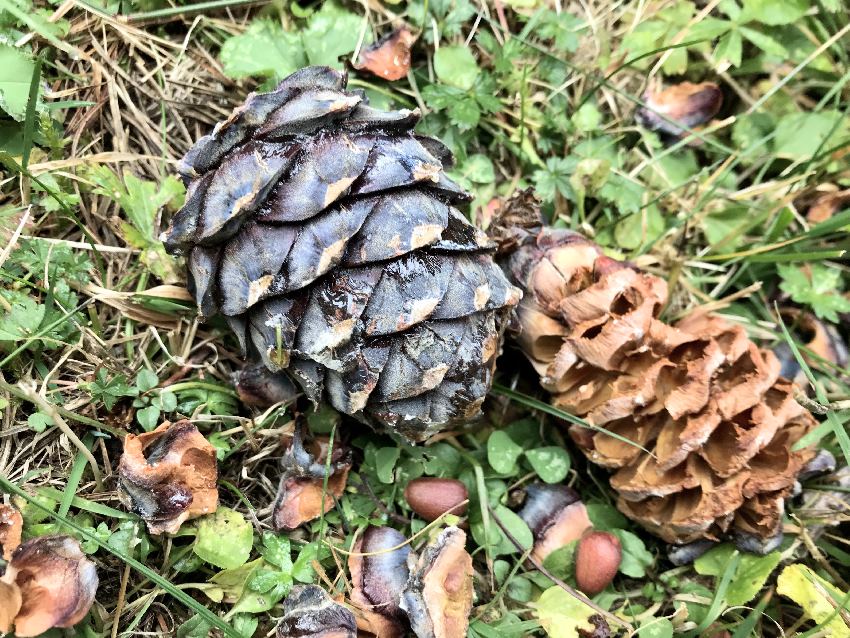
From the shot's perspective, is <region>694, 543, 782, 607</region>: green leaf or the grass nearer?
the grass

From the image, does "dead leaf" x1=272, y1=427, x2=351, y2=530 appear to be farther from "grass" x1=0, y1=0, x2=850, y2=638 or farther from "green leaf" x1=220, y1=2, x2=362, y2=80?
"green leaf" x1=220, y1=2, x2=362, y2=80

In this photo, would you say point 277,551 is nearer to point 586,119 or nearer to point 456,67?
point 456,67

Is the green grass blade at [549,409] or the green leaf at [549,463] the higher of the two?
the green grass blade at [549,409]

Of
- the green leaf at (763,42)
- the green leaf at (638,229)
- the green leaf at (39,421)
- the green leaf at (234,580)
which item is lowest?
the green leaf at (234,580)

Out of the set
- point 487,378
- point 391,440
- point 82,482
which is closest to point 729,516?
point 487,378

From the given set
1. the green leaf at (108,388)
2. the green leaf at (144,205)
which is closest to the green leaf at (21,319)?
the green leaf at (108,388)

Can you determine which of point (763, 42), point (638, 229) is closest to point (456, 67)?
point (638, 229)

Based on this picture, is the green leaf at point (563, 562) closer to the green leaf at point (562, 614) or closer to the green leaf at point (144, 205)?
the green leaf at point (562, 614)

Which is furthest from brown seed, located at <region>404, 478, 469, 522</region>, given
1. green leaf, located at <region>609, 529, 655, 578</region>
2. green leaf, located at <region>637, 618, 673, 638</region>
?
green leaf, located at <region>637, 618, 673, 638</region>
